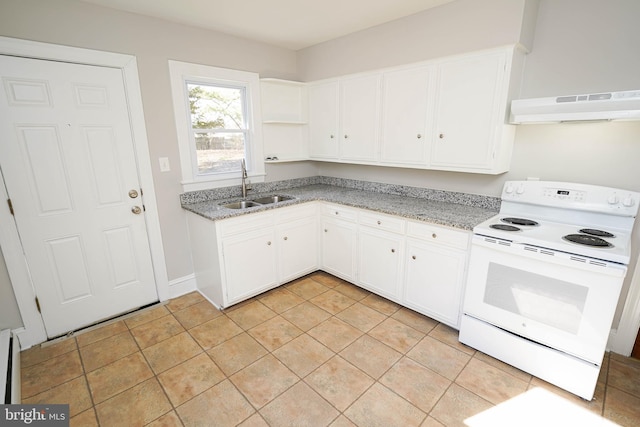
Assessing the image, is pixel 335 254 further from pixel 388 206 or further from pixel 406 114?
pixel 406 114

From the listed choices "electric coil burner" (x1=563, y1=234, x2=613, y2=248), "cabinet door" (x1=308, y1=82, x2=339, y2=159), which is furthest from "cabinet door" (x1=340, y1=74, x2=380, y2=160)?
"electric coil burner" (x1=563, y1=234, x2=613, y2=248)

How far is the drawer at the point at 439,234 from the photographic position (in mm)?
2158

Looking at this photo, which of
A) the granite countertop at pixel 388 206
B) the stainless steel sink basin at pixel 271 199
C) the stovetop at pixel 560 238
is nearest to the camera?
the stovetop at pixel 560 238

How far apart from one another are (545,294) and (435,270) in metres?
0.72

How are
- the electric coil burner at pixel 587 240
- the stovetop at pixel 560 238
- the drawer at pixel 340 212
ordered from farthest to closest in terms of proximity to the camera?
the drawer at pixel 340 212, the electric coil burner at pixel 587 240, the stovetop at pixel 560 238

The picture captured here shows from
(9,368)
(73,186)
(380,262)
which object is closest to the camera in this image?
(9,368)

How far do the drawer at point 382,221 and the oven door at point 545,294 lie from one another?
2.03ft

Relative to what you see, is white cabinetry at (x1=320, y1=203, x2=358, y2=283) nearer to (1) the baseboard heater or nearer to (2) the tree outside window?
(2) the tree outside window

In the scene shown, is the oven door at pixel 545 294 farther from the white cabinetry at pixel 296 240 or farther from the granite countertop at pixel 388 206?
the white cabinetry at pixel 296 240

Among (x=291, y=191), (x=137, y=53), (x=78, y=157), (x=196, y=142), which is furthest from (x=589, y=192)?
(x=78, y=157)

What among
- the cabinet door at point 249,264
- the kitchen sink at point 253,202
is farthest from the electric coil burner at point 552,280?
the kitchen sink at point 253,202

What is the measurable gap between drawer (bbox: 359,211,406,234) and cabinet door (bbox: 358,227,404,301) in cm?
5

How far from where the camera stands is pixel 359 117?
119 inches

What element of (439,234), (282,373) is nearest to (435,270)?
(439,234)
